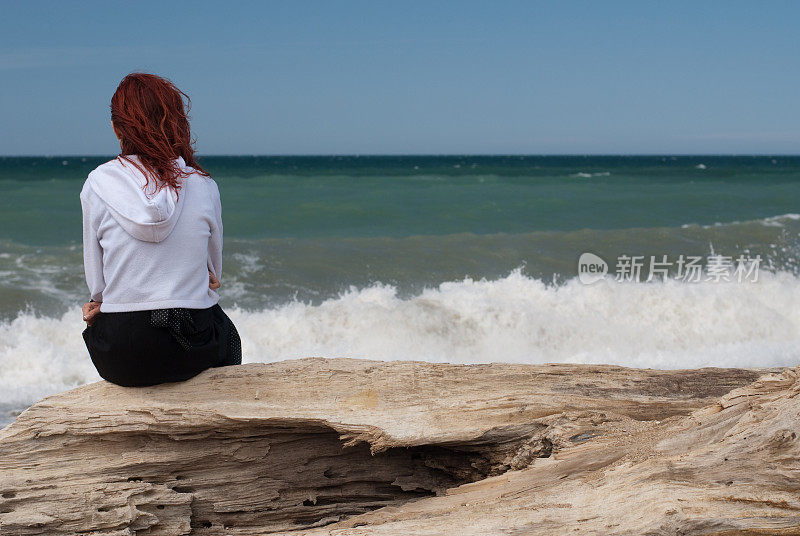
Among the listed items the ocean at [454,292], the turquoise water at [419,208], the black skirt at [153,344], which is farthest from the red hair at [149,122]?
the turquoise water at [419,208]

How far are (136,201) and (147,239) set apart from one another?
6.2 inches

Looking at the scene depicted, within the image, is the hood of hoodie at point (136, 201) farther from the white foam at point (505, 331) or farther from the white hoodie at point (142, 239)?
the white foam at point (505, 331)

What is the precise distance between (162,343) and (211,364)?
0.30 m

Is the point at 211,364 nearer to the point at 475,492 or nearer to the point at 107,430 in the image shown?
the point at 107,430

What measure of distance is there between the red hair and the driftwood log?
3.04ft

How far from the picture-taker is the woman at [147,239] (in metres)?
3.03

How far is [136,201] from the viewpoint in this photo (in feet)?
9.84

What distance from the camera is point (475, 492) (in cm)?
307

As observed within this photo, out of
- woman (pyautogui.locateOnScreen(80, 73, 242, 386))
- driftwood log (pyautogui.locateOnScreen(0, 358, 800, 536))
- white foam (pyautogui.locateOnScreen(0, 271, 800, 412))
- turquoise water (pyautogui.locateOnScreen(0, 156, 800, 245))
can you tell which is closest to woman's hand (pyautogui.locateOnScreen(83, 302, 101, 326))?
woman (pyautogui.locateOnScreen(80, 73, 242, 386))

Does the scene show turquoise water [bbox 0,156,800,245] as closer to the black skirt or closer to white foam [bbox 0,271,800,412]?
white foam [bbox 0,271,800,412]

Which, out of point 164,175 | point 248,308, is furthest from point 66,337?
point 164,175

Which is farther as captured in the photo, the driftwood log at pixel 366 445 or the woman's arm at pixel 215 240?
the woman's arm at pixel 215 240

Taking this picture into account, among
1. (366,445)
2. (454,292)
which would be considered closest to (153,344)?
(366,445)

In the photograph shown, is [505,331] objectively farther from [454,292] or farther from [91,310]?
[91,310]
